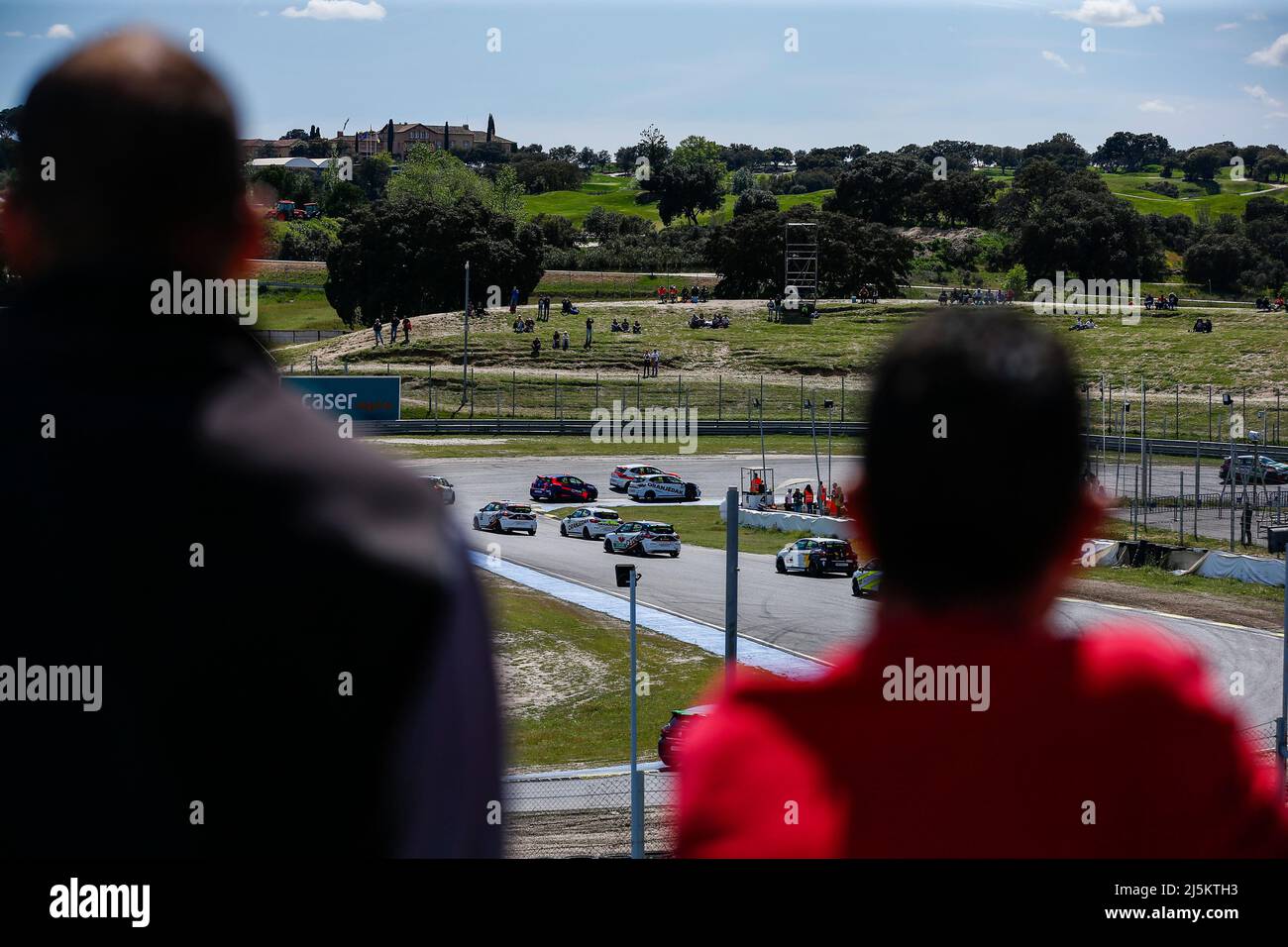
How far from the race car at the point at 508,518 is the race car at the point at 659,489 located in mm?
10406

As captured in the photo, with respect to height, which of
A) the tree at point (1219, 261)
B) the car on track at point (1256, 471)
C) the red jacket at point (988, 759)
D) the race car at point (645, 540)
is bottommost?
the race car at point (645, 540)

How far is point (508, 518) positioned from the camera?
93.7 feet

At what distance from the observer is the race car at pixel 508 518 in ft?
93.3

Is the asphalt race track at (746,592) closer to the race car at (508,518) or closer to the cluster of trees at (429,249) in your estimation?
the race car at (508,518)

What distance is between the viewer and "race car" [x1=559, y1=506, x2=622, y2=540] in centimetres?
3005

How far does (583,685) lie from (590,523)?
17060 millimetres

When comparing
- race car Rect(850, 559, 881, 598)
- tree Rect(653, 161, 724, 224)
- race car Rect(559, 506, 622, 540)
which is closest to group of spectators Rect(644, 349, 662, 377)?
tree Rect(653, 161, 724, 224)

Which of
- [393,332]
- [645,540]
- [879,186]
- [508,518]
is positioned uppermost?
[879,186]

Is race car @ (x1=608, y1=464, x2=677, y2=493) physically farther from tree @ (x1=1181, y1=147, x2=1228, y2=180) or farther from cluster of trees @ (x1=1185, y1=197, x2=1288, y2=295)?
tree @ (x1=1181, y1=147, x2=1228, y2=180)

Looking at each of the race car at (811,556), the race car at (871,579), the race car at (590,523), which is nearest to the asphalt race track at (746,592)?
the race car at (871,579)

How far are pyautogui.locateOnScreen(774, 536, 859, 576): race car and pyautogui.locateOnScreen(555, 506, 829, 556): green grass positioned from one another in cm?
111

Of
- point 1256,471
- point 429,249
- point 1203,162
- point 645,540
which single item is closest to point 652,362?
point 645,540

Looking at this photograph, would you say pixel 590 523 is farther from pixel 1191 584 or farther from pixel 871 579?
pixel 871 579
